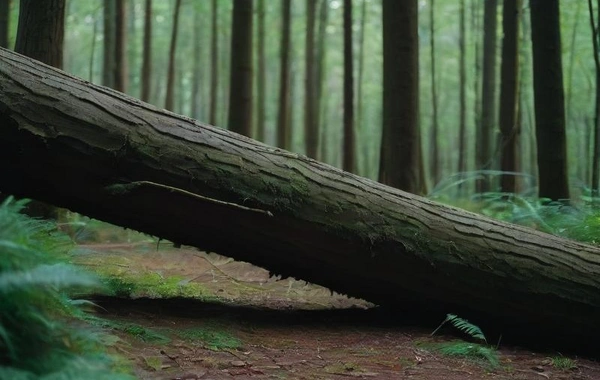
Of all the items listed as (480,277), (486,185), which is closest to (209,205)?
(480,277)

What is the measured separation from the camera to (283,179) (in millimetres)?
4594

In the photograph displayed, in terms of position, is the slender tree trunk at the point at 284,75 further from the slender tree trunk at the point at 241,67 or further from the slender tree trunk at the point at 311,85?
the slender tree trunk at the point at 241,67

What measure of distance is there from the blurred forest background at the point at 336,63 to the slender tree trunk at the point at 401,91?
44 centimetres

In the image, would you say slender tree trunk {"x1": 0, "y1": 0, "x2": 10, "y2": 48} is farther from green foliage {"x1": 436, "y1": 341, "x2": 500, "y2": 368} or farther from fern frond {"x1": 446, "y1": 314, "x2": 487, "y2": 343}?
green foliage {"x1": 436, "y1": 341, "x2": 500, "y2": 368}

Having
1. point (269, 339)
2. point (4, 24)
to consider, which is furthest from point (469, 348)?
point (4, 24)

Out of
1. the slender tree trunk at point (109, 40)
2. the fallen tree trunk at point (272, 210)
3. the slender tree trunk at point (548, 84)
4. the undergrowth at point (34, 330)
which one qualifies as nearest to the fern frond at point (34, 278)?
the undergrowth at point (34, 330)

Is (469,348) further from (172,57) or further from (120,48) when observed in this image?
(172,57)

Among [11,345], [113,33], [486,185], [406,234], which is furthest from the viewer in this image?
[113,33]

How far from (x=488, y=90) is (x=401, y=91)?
6295 mm

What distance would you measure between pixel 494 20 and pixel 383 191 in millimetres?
10371

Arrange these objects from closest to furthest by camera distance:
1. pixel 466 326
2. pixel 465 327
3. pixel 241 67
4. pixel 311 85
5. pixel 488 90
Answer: pixel 466 326 → pixel 465 327 → pixel 241 67 → pixel 488 90 → pixel 311 85

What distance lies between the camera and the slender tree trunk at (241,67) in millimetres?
9102

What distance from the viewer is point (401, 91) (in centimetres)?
758

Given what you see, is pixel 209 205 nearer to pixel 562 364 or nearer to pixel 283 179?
pixel 283 179
